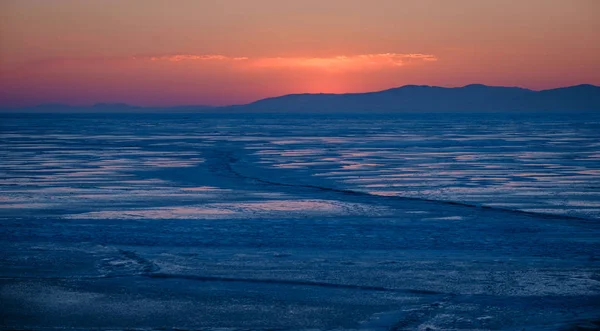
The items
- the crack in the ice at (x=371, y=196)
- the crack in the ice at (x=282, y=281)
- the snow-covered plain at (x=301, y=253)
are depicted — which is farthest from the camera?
the crack in the ice at (x=371, y=196)

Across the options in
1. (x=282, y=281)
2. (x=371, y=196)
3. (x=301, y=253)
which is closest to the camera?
(x=282, y=281)

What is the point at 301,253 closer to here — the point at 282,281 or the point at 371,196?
the point at 282,281

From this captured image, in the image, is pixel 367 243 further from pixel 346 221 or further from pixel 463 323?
pixel 463 323

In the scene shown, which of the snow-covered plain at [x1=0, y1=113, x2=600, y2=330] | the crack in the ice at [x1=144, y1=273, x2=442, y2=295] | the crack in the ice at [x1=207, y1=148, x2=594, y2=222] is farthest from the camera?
the crack in the ice at [x1=207, y1=148, x2=594, y2=222]

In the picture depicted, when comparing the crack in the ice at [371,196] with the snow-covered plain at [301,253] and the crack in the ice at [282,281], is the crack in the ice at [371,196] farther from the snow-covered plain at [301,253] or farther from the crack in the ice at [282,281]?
the crack in the ice at [282,281]

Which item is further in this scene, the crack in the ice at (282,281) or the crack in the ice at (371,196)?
the crack in the ice at (371,196)

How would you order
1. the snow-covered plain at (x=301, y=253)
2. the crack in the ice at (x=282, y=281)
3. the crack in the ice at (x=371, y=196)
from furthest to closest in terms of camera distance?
the crack in the ice at (x=371, y=196)
the crack in the ice at (x=282, y=281)
the snow-covered plain at (x=301, y=253)

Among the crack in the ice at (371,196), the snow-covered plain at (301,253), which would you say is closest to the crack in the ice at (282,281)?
the snow-covered plain at (301,253)

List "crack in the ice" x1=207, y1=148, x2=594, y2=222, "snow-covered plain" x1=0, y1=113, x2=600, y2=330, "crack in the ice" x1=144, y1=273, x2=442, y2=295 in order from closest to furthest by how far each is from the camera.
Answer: "snow-covered plain" x1=0, y1=113, x2=600, y2=330
"crack in the ice" x1=144, y1=273, x2=442, y2=295
"crack in the ice" x1=207, y1=148, x2=594, y2=222

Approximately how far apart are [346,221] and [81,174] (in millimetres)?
10946

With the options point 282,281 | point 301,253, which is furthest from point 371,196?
point 282,281

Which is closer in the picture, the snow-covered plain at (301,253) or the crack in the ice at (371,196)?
the snow-covered plain at (301,253)

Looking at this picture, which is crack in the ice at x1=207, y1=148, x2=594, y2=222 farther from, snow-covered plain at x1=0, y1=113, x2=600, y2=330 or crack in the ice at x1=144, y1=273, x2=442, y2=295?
crack in the ice at x1=144, y1=273, x2=442, y2=295

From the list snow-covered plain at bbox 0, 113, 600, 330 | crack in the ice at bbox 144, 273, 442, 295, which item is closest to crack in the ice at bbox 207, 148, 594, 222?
snow-covered plain at bbox 0, 113, 600, 330
